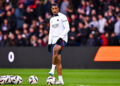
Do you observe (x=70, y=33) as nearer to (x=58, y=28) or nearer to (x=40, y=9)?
(x=40, y=9)

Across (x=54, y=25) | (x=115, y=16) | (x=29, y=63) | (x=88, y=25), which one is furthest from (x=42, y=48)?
(x=54, y=25)

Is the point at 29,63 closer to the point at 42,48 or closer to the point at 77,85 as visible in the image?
the point at 42,48

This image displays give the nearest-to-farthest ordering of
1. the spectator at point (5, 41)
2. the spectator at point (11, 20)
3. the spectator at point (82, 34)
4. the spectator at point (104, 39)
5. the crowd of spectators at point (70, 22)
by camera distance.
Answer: the spectator at point (104, 39) < the crowd of spectators at point (70, 22) < the spectator at point (82, 34) < the spectator at point (5, 41) < the spectator at point (11, 20)

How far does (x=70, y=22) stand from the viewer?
79.9 feet

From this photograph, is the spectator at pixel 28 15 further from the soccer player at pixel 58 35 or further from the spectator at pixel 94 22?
the soccer player at pixel 58 35

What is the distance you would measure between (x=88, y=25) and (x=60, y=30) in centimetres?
1031

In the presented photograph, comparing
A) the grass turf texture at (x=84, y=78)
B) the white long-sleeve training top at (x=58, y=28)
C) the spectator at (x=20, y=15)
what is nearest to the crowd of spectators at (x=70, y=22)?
the spectator at (x=20, y=15)

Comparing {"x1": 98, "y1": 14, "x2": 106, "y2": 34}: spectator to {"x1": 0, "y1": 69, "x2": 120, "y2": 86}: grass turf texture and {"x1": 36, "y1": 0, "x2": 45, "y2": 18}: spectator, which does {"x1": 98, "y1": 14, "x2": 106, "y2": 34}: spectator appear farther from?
{"x1": 0, "y1": 69, "x2": 120, "y2": 86}: grass turf texture

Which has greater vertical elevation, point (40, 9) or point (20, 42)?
point (40, 9)

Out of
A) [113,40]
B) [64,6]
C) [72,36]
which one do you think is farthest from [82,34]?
[64,6]

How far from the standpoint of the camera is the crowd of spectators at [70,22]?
920 inches

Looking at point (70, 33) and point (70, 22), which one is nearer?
point (70, 33)

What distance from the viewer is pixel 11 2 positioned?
2620 cm

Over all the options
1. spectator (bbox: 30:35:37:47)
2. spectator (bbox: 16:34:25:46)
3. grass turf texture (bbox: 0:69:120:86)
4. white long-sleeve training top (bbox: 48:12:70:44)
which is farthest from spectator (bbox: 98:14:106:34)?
white long-sleeve training top (bbox: 48:12:70:44)
